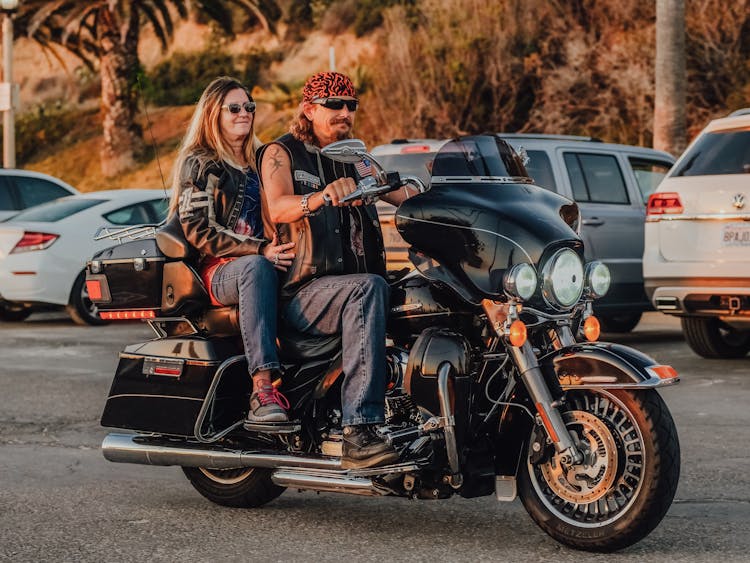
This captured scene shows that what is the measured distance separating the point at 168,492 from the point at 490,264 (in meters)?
2.22

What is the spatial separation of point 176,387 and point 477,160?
1622mm

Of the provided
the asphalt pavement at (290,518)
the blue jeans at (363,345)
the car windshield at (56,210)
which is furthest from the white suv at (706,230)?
the car windshield at (56,210)

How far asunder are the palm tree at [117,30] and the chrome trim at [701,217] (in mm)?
23036

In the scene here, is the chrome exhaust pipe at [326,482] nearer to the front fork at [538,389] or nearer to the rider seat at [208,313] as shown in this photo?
the rider seat at [208,313]

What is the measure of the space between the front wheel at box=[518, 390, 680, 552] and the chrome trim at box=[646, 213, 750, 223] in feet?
18.3

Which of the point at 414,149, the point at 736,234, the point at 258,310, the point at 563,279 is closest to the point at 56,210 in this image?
the point at 414,149

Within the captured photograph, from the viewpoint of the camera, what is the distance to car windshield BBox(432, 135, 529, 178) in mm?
5770

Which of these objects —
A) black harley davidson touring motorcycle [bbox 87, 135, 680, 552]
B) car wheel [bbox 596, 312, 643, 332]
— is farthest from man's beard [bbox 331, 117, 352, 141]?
car wheel [bbox 596, 312, 643, 332]

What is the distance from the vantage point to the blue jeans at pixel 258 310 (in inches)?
227

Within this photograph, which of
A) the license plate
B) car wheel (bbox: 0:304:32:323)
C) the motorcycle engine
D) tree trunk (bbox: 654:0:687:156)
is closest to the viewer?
the motorcycle engine

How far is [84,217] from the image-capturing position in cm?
1559

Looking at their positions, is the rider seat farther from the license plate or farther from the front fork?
the license plate

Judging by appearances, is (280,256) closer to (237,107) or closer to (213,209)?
(213,209)

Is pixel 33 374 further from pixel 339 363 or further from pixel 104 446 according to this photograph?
pixel 339 363
